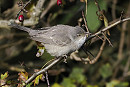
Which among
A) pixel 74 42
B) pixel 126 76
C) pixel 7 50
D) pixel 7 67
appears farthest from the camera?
pixel 7 50

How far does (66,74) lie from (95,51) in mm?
1004

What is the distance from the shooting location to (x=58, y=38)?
3.58 m

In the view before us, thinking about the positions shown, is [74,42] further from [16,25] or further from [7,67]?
[7,67]

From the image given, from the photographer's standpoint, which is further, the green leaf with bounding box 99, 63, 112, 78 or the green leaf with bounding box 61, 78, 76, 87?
the green leaf with bounding box 99, 63, 112, 78

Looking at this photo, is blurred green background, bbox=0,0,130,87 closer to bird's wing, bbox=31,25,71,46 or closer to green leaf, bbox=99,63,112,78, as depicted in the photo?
green leaf, bbox=99,63,112,78

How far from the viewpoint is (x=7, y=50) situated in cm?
547

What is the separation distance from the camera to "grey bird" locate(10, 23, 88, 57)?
3.45m

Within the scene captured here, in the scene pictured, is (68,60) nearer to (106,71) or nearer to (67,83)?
(67,83)

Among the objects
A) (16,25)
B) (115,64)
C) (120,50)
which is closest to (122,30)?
(120,50)

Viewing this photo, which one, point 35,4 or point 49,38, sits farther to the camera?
point 35,4

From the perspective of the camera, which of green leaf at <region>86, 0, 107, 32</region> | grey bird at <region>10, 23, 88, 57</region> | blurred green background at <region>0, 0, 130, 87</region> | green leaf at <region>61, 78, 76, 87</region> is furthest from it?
blurred green background at <region>0, 0, 130, 87</region>

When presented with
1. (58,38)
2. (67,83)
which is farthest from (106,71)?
(58,38)

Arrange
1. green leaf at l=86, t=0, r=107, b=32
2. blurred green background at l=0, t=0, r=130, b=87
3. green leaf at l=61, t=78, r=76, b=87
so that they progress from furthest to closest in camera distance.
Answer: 1. blurred green background at l=0, t=0, r=130, b=87
2. green leaf at l=61, t=78, r=76, b=87
3. green leaf at l=86, t=0, r=107, b=32

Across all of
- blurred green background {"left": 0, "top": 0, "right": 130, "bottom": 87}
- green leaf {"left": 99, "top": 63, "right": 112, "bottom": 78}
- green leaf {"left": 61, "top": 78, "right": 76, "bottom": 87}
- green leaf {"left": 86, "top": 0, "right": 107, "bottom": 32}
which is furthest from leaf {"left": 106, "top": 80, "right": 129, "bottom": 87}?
green leaf {"left": 86, "top": 0, "right": 107, "bottom": 32}
